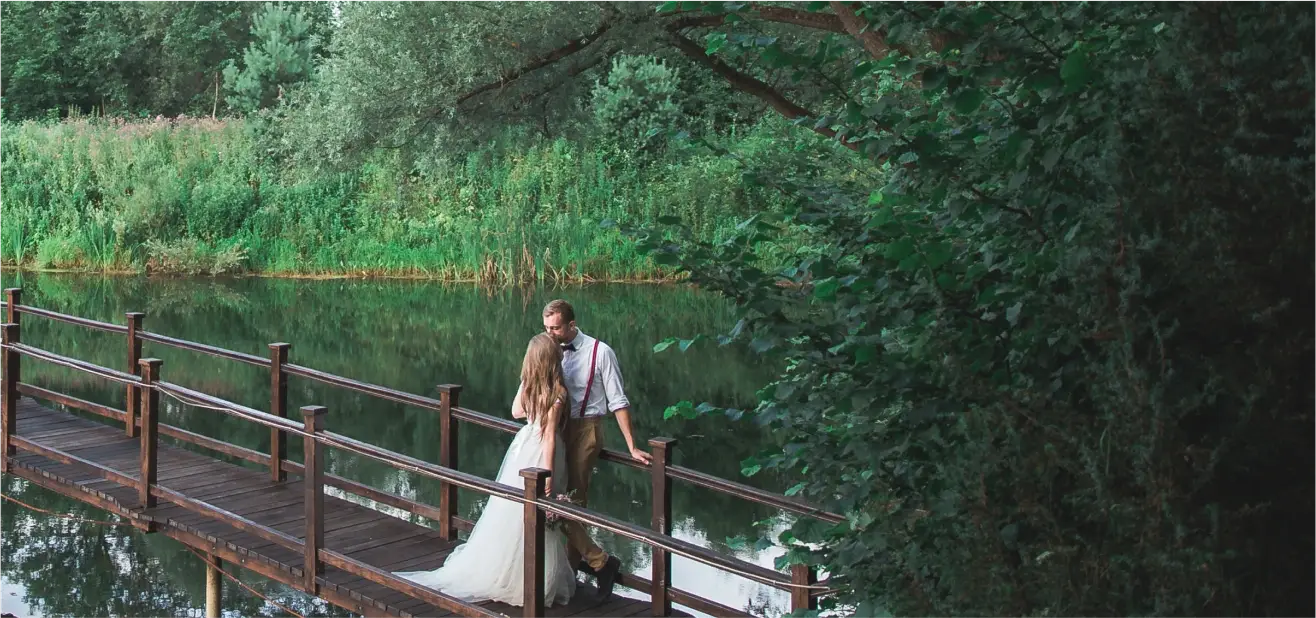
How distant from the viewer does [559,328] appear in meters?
6.04

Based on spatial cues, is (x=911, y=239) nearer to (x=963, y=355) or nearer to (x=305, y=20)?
(x=963, y=355)

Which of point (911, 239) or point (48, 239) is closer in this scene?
point (911, 239)

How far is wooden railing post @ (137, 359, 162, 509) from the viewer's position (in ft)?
23.8

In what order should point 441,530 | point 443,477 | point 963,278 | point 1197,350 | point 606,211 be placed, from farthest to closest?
point 606,211
point 441,530
point 443,477
point 963,278
point 1197,350

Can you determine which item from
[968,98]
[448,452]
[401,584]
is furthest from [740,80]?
[968,98]

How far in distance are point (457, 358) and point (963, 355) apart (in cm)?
1656

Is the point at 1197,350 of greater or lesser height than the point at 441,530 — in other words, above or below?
above

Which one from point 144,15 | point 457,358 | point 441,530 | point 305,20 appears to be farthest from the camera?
point 144,15

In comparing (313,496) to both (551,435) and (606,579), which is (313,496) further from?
(606,579)

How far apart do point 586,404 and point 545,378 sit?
359mm

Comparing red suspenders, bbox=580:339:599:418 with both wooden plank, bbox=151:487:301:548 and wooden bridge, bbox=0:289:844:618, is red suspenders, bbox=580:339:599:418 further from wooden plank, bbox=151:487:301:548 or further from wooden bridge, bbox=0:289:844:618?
wooden plank, bbox=151:487:301:548

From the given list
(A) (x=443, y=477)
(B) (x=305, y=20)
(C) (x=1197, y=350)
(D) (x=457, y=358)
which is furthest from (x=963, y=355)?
(B) (x=305, y=20)

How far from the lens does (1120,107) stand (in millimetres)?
2535

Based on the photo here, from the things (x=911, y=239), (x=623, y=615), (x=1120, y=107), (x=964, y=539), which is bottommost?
(x=623, y=615)
